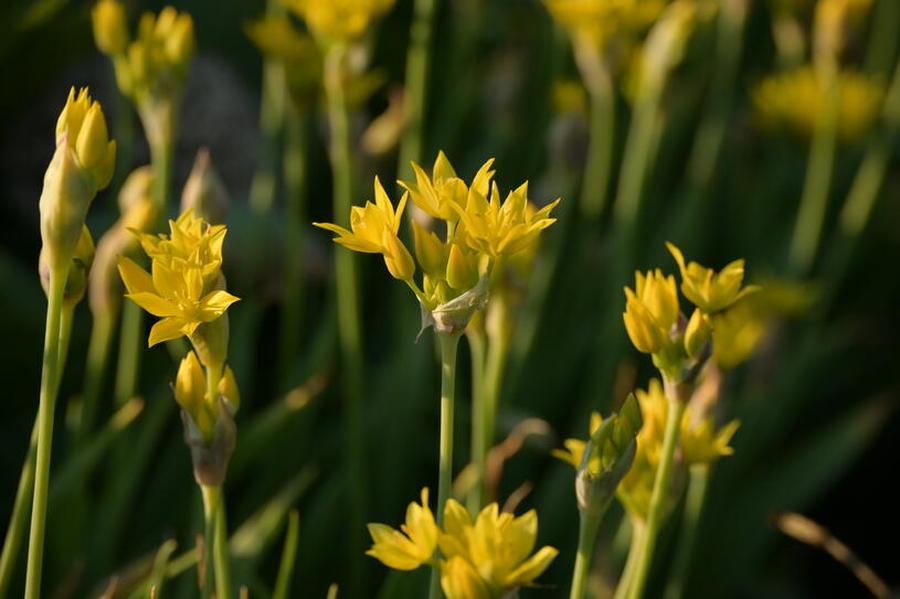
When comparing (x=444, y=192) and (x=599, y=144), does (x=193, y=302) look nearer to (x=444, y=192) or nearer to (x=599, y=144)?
(x=444, y=192)

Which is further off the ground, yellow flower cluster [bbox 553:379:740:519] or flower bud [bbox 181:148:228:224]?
flower bud [bbox 181:148:228:224]

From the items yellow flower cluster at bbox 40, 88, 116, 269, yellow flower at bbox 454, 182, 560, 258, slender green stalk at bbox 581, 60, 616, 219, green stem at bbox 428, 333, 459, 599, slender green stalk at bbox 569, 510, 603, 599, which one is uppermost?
slender green stalk at bbox 581, 60, 616, 219

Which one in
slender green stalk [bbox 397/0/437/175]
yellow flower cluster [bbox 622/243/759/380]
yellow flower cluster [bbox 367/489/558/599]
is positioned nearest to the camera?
yellow flower cluster [bbox 367/489/558/599]

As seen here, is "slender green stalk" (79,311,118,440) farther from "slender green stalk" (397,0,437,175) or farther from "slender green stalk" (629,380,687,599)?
"slender green stalk" (629,380,687,599)

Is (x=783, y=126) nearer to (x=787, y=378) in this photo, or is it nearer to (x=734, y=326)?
(x=787, y=378)

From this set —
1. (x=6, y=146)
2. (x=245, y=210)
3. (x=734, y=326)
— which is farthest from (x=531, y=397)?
(x=6, y=146)

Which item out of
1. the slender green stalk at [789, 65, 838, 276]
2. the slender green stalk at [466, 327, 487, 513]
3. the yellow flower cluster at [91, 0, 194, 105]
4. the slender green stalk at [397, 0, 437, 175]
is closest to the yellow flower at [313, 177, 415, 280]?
the slender green stalk at [466, 327, 487, 513]
